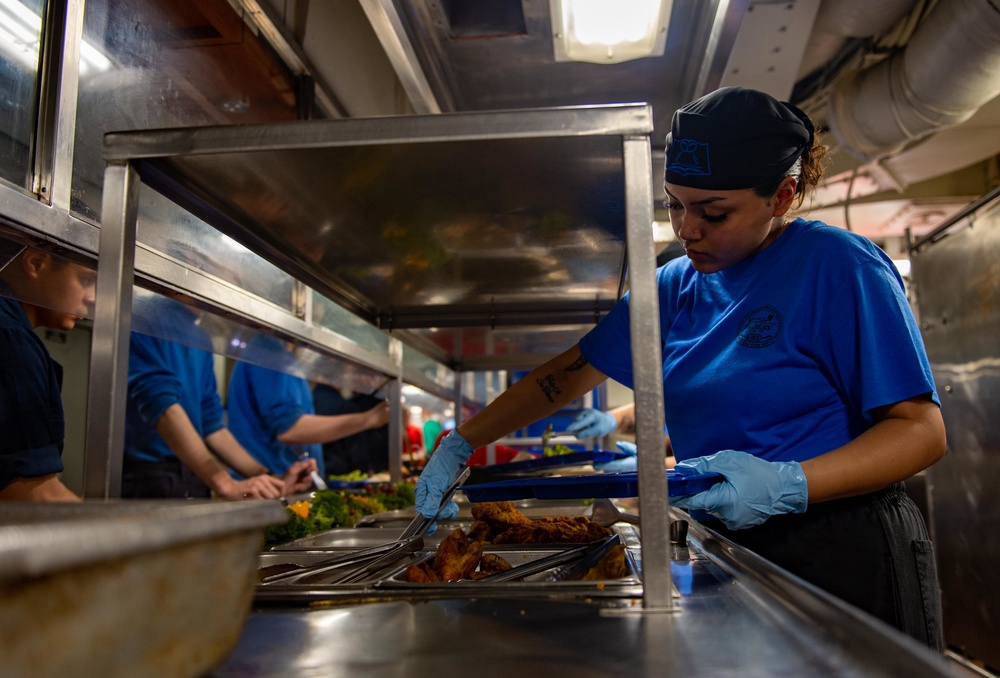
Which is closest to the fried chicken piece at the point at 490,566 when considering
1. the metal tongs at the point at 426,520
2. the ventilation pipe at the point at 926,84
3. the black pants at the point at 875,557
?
the metal tongs at the point at 426,520

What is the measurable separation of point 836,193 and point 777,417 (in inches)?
208

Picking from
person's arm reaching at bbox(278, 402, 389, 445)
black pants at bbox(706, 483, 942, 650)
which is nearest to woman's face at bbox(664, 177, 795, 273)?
black pants at bbox(706, 483, 942, 650)

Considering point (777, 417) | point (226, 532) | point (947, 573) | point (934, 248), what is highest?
point (934, 248)

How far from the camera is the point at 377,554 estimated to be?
1570 mm

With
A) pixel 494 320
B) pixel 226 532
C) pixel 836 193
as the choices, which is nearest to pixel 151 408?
pixel 494 320

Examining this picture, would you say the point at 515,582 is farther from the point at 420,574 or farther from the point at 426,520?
the point at 426,520

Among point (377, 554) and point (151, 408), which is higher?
point (151, 408)

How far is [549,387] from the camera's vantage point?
78.6 inches

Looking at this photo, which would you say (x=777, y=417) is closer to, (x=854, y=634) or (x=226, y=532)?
(x=854, y=634)

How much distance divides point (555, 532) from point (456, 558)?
48 cm

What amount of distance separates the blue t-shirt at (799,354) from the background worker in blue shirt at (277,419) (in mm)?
3568

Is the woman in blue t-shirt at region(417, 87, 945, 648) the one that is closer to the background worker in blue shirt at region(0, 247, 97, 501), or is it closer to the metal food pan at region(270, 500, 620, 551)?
the metal food pan at region(270, 500, 620, 551)

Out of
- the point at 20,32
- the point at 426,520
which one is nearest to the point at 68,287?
the point at 20,32

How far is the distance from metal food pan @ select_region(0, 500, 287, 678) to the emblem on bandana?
1242mm
